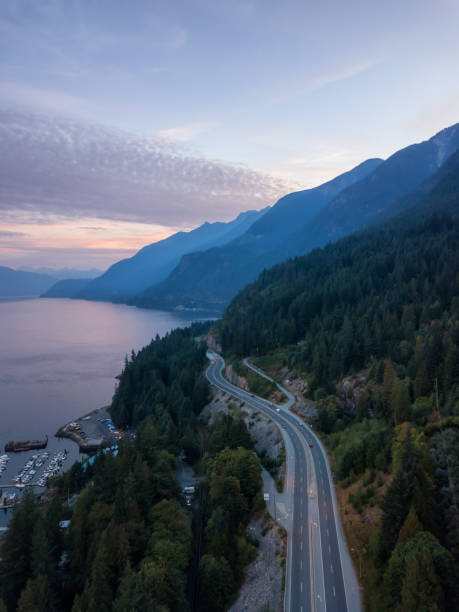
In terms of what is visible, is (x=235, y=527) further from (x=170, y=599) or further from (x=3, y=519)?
(x=3, y=519)

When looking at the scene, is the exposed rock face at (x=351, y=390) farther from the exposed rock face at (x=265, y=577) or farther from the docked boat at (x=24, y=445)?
the docked boat at (x=24, y=445)

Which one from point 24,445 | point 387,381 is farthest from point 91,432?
point 387,381

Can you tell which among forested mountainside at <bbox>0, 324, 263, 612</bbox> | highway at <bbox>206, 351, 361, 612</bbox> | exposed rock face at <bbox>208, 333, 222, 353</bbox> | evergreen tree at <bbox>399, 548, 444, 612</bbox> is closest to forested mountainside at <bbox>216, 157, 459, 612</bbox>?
evergreen tree at <bbox>399, 548, 444, 612</bbox>

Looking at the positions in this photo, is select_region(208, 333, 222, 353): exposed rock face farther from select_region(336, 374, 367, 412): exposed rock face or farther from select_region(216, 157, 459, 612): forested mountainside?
select_region(336, 374, 367, 412): exposed rock face

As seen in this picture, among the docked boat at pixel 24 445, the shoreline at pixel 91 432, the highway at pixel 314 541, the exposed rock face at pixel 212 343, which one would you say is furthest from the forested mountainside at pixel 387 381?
the docked boat at pixel 24 445

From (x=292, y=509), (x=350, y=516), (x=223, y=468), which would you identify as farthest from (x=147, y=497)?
(x=350, y=516)
